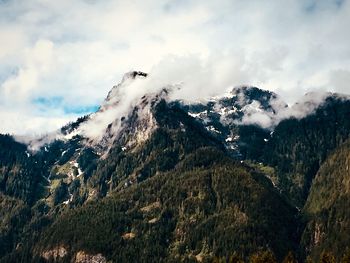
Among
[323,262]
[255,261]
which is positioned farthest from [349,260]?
[255,261]

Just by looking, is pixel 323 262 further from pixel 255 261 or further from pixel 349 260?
pixel 255 261

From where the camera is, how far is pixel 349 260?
19462cm

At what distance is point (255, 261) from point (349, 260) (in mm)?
30062

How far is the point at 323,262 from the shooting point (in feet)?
654

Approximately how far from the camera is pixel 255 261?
Result: 198 metres

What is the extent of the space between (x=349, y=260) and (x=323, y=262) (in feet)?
28.7

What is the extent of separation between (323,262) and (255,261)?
2256cm
